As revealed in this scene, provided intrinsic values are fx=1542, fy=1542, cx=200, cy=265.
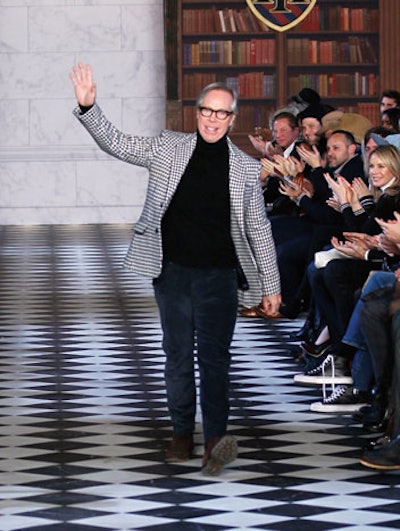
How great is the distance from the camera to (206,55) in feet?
59.0

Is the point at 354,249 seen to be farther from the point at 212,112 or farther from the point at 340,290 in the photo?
the point at 212,112

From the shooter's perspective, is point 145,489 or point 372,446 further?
point 372,446

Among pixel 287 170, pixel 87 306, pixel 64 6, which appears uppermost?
pixel 64 6

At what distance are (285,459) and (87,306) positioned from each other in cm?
539

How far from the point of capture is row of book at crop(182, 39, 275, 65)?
1792 centimetres

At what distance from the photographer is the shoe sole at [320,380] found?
7.50 m

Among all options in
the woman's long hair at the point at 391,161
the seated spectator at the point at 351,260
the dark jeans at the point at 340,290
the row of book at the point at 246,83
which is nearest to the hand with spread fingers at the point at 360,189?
the seated spectator at the point at 351,260

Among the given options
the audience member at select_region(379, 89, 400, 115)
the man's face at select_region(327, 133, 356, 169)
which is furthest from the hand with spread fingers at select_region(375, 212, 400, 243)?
the audience member at select_region(379, 89, 400, 115)

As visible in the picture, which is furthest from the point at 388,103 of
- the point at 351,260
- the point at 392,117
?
the point at 351,260

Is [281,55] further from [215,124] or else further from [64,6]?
Result: [215,124]

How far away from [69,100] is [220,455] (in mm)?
13089

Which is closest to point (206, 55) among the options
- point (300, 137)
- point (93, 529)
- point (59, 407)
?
point (300, 137)

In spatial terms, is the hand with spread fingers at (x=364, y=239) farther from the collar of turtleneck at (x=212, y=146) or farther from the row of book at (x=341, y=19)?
the row of book at (x=341, y=19)

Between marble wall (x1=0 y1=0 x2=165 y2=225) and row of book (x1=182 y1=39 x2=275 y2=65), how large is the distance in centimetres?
76
